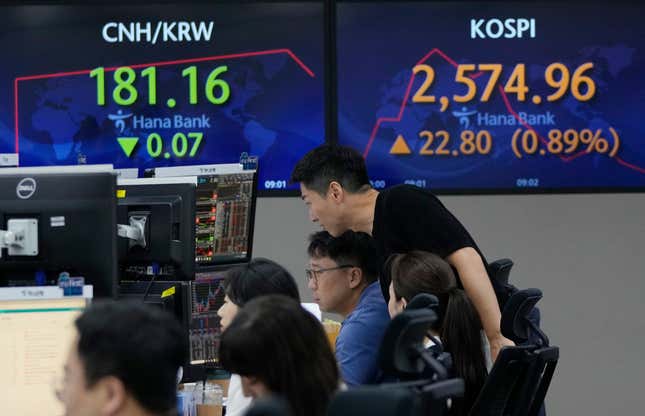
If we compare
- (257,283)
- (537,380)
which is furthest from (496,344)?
(257,283)

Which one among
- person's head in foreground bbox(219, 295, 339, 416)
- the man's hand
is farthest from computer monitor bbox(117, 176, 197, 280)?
person's head in foreground bbox(219, 295, 339, 416)

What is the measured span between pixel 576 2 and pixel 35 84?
259 cm

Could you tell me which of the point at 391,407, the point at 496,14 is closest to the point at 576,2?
the point at 496,14

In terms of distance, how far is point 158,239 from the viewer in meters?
3.37

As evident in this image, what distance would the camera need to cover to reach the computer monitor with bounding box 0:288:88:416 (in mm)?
2523

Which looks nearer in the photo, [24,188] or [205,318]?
[24,188]

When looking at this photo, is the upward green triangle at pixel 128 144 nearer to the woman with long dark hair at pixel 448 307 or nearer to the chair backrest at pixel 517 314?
the woman with long dark hair at pixel 448 307

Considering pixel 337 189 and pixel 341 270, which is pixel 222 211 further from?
pixel 341 270

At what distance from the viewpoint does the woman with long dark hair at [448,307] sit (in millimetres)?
3078

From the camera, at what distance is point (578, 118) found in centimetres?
539

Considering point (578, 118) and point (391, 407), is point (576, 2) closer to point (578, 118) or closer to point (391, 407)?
point (578, 118)

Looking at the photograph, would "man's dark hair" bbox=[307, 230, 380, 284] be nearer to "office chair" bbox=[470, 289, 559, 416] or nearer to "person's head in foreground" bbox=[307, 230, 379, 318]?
"person's head in foreground" bbox=[307, 230, 379, 318]

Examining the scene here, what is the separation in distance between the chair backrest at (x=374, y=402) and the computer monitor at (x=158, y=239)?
1787 millimetres

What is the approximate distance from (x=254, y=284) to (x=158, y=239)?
56 cm
